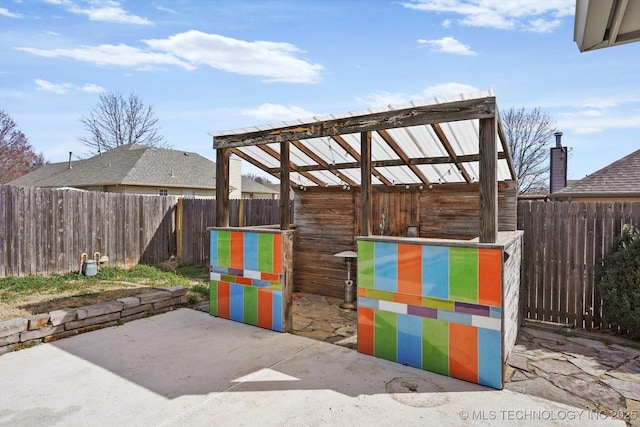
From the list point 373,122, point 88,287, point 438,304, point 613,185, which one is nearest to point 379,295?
point 438,304

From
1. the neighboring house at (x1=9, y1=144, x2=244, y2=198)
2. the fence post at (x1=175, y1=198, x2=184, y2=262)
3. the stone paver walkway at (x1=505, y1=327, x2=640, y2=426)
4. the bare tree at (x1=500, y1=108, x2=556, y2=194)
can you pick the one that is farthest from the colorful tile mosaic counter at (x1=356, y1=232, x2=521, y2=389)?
the bare tree at (x1=500, y1=108, x2=556, y2=194)

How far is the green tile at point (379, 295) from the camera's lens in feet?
12.3

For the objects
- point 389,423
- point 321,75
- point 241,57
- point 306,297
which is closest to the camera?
point 389,423

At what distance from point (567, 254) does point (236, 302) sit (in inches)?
184

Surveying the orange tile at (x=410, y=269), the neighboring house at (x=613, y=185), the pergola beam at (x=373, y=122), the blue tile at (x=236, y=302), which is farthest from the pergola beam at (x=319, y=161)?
the neighboring house at (x=613, y=185)

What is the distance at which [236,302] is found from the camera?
5.08 metres

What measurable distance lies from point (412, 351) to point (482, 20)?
6.37 meters

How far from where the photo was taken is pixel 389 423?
2.58 m

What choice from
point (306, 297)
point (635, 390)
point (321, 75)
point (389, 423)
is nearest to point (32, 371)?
point (389, 423)

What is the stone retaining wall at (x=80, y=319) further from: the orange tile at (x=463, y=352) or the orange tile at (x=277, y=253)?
the orange tile at (x=463, y=352)

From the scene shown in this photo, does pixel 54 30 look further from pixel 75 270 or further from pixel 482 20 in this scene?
pixel 482 20

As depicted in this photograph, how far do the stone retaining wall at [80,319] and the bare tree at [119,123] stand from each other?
23699mm

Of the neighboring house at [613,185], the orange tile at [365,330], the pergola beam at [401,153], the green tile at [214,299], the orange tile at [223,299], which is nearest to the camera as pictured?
the orange tile at [365,330]

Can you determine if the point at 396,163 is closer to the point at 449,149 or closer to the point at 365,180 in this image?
the point at 449,149
